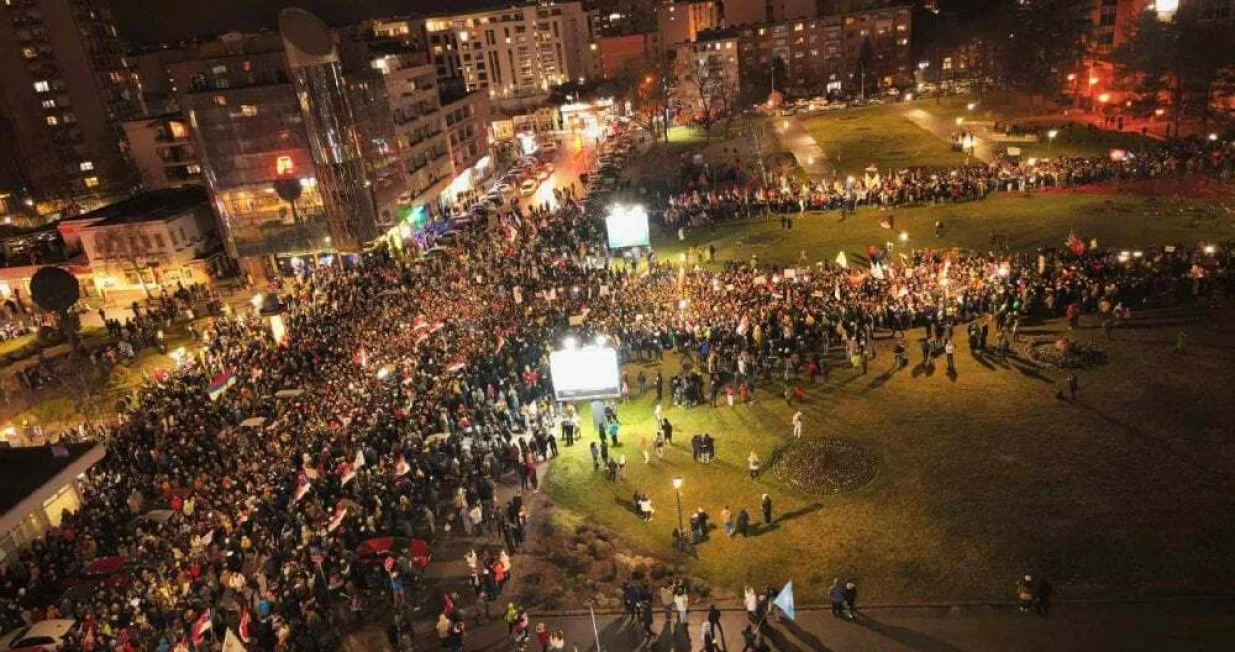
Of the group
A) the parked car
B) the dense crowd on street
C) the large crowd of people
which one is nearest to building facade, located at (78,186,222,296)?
the large crowd of people

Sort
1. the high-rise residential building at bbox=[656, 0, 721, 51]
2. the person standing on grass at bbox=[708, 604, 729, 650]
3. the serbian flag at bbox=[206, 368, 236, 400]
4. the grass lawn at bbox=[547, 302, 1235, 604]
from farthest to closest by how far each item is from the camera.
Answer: the high-rise residential building at bbox=[656, 0, 721, 51], the serbian flag at bbox=[206, 368, 236, 400], the grass lawn at bbox=[547, 302, 1235, 604], the person standing on grass at bbox=[708, 604, 729, 650]

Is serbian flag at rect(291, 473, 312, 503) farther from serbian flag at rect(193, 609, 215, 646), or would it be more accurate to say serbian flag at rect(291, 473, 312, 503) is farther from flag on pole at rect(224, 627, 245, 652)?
flag on pole at rect(224, 627, 245, 652)

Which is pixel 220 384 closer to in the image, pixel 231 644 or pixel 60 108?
pixel 231 644

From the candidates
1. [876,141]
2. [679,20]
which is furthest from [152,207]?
[679,20]

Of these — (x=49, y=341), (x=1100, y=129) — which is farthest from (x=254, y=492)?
(x=1100, y=129)

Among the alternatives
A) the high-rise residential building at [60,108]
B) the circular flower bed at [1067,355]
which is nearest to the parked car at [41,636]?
the circular flower bed at [1067,355]

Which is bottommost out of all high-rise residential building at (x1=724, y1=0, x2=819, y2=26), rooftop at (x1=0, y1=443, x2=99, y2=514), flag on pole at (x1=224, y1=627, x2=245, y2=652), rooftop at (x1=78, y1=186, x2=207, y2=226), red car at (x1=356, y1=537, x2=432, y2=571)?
red car at (x1=356, y1=537, x2=432, y2=571)

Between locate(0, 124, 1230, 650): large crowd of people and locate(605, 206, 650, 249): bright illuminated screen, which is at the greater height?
locate(605, 206, 650, 249): bright illuminated screen

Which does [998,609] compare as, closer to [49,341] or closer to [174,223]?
[49,341]
